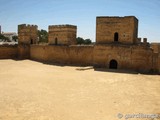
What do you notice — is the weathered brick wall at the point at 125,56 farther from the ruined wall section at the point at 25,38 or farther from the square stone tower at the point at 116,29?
the ruined wall section at the point at 25,38

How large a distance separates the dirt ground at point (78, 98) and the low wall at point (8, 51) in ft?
49.3

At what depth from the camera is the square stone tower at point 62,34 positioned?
22.9 metres

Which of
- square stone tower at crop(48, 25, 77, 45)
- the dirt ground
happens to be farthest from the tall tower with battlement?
the dirt ground

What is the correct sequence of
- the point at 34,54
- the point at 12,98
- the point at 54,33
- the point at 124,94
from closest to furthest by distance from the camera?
the point at 12,98
the point at 124,94
the point at 54,33
the point at 34,54

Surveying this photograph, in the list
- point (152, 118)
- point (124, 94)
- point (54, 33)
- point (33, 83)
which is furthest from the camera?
point (54, 33)

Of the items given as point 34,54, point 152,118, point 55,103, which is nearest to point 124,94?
point 152,118

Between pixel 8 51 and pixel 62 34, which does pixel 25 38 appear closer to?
pixel 8 51

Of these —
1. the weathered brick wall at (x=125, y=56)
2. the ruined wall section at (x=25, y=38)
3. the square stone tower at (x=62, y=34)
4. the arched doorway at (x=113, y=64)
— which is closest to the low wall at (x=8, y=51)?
the ruined wall section at (x=25, y=38)

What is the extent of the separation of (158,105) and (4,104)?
7197mm

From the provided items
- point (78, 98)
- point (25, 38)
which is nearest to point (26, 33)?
point (25, 38)

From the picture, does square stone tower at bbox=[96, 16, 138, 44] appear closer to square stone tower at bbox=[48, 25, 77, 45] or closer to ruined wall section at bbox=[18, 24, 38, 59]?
square stone tower at bbox=[48, 25, 77, 45]

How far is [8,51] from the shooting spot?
26.9 metres

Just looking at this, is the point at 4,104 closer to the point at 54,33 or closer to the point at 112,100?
the point at 112,100

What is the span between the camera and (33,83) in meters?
12.1
